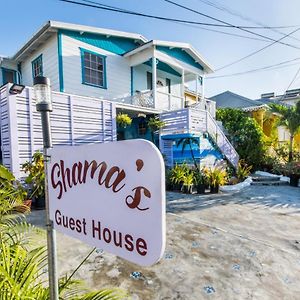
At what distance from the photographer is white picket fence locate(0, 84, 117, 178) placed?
6.40 m

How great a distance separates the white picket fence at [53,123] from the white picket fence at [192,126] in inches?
101

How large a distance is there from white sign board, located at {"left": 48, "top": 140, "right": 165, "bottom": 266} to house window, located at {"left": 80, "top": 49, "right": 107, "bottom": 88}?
9038 mm

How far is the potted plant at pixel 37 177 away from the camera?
6121 millimetres

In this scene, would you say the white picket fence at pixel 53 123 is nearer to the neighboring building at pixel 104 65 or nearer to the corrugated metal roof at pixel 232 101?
the neighboring building at pixel 104 65

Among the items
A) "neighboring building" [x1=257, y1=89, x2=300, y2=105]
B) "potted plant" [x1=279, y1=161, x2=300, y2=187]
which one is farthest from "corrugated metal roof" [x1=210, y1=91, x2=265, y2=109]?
A: "potted plant" [x1=279, y1=161, x2=300, y2=187]

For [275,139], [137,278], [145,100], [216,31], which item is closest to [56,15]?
[145,100]

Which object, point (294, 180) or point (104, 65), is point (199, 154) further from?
point (104, 65)

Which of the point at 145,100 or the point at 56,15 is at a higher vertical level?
the point at 56,15

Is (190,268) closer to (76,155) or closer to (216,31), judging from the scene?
(76,155)

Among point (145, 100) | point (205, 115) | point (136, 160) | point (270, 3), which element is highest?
point (270, 3)

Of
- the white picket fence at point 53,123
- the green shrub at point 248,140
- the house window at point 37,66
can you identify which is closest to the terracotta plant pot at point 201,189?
the white picket fence at point 53,123

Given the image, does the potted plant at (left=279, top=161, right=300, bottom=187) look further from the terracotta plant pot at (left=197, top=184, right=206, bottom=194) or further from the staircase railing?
the terracotta plant pot at (left=197, top=184, right=206, bottom=194)

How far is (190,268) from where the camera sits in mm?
3096

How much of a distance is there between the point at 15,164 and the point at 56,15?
5.77 meters
